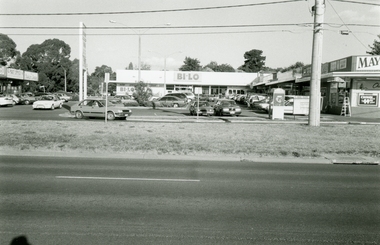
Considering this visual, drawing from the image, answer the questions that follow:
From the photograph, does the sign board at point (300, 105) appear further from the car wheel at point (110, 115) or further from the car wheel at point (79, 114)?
the car wheel at point (79, 114)

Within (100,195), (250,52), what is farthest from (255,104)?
(250,52)

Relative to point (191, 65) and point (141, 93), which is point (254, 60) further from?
point (141, 93)

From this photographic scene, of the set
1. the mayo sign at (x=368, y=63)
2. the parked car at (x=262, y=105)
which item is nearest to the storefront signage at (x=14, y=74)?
the parked car at (x=262, y=105)

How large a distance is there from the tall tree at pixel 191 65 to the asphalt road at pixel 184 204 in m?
112

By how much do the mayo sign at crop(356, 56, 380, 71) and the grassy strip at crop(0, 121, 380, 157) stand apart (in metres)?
14.3

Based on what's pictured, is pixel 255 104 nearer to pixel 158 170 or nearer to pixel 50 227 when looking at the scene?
pixel 158 170

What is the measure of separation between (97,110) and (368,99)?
24.0 m

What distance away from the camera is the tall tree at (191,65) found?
399 ft

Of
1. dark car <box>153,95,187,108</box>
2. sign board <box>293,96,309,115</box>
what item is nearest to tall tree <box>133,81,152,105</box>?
dark car <box>153,95,187,108</box>

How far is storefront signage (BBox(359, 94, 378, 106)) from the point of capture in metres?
34.8

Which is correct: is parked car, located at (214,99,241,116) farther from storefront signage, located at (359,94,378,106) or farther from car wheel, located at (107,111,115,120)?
storefront signage, located at (359,94,378,106)

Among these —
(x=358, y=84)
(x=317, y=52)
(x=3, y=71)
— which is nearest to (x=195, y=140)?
(x=317, y=52)

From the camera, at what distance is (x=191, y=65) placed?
122m

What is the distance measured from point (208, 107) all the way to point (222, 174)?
23.7 meters
